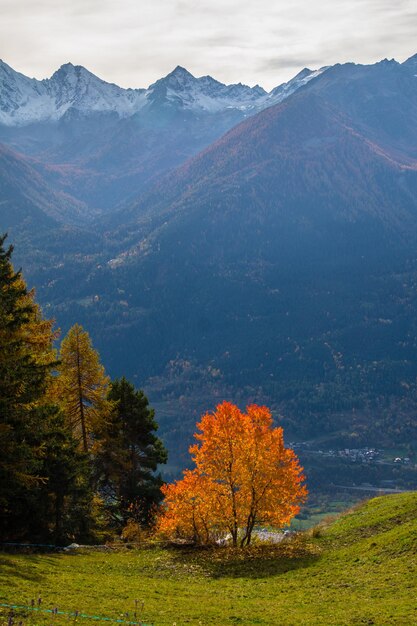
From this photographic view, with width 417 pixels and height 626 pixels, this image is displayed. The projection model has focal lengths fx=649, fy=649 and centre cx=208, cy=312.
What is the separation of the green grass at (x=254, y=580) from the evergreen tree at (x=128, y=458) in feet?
39.2

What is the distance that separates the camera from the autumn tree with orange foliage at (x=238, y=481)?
46250 millimetres

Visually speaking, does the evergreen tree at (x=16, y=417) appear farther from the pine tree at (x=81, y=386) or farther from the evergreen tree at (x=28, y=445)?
the pine tree at (x=81, y=386)

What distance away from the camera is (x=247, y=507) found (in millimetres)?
46750

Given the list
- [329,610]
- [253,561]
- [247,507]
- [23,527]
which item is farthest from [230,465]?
[329,610]

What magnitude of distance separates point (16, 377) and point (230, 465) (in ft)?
58.8

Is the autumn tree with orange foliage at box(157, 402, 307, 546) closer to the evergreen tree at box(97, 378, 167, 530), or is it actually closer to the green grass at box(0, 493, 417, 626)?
the green grass at box(0, 493, 417, 626)

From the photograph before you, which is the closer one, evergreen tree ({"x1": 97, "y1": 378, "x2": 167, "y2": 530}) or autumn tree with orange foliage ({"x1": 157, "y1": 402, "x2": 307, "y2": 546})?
autumn tree with orange foliage ({"x1": 157, "y1": 402, "x2": 307, "y2": 546})

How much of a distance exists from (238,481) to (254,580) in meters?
8.95

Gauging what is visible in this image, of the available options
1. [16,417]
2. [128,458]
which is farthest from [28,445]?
[128,458]

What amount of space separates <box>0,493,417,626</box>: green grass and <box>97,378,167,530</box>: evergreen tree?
11.9 metres

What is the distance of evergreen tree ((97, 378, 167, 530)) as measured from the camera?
57.8 metres

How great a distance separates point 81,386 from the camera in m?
55.4

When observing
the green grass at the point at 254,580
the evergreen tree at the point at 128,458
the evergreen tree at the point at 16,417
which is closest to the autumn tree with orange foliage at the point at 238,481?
the green grass at the point at 254,580

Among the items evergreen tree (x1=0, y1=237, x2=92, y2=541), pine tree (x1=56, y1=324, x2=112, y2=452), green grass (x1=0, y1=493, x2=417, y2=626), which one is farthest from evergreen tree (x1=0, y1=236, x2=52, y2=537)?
pine tree (x1=56, y1=324, x2=112, y2=452)
